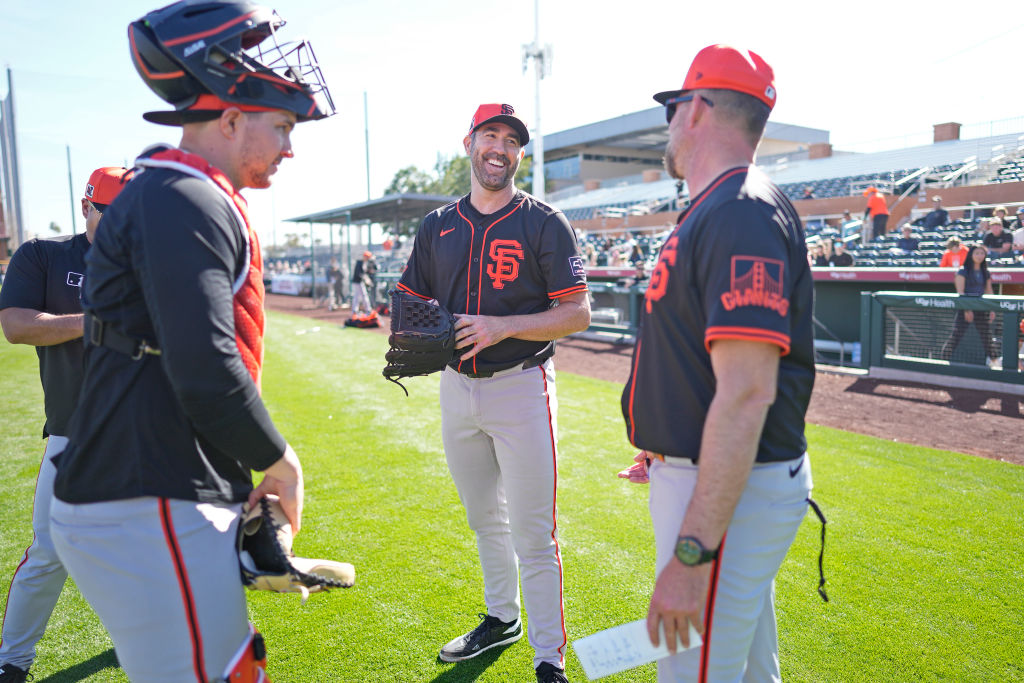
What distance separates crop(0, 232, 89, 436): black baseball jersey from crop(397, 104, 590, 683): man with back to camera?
1.41m

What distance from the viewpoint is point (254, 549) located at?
4.70ft

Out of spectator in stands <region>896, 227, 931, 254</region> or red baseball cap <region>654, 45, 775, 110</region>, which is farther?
spectator in stands <region>896, 227, 931, 254</region>

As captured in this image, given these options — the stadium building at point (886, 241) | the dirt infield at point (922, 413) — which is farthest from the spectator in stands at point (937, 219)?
the dirt infield at point (922, 413)

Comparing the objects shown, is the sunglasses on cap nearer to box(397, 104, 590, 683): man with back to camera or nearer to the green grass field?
box(397, 104, 590, 683): man with back to camera

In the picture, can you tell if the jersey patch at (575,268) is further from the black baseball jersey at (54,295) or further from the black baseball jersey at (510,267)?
the black baseball jersey at (54,295)

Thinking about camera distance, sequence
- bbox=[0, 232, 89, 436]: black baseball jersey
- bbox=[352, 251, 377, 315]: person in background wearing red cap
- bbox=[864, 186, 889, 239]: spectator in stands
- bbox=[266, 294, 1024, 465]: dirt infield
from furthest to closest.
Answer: bbox=[352, 251, 377, 315]: person in background wearing red cap → bbox=[864, 186, 889, 239]: spectator in stands → bbox=[266, 294, 1024, 465]: dirt infield → bbox=[0, 232, 89, 436]: black baseball jersey

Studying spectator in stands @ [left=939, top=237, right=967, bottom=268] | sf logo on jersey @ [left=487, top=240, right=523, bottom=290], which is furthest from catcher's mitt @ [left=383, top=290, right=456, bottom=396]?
spectator in stands @ [left=939, top=237, right=967, bottom=268]

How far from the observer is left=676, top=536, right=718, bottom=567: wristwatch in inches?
56.5

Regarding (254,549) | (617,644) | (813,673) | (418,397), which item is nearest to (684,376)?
(617,644)

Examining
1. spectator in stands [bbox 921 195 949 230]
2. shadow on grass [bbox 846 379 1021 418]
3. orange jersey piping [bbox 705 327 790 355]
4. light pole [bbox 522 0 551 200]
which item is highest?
light pole [bbox 522 0 551 200]

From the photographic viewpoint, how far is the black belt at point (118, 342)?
1.32m

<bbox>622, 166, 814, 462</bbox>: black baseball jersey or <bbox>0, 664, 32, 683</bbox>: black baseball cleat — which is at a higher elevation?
<bbox>622, 166, 814, 462</bbox>: black baseball jersey

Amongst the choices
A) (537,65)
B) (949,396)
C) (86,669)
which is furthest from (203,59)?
(537,65)

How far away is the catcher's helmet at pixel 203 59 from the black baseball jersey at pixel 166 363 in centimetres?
22
